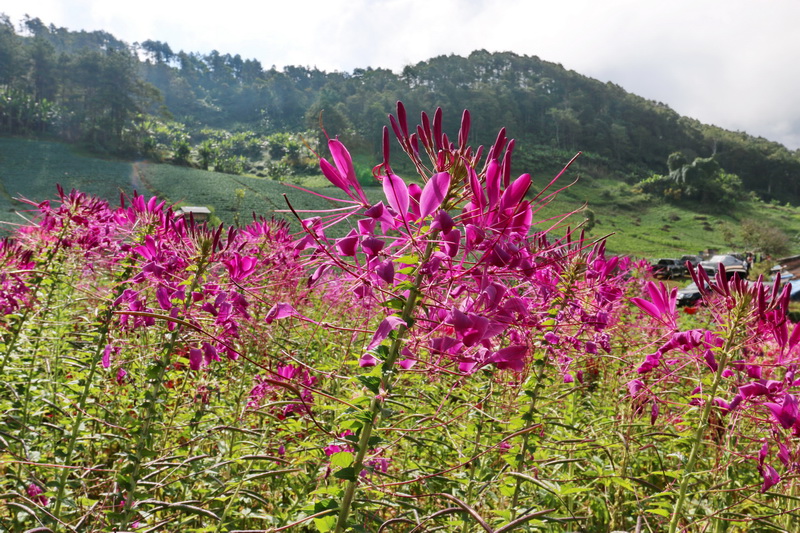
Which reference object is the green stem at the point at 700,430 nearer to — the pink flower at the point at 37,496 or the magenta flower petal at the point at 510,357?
the magenta flower petal at the point at 510,357

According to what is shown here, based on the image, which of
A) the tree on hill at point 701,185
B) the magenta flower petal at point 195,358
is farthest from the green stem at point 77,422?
the tree on hill at point 701,185

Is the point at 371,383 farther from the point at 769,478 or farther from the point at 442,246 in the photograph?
the point at 769,478

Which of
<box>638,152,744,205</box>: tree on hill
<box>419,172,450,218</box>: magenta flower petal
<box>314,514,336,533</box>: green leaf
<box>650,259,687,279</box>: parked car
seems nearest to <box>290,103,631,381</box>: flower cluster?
<box>419,172,450,218</box>: magenta flower petal

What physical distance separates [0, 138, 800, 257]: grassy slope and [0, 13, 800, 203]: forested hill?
874cm

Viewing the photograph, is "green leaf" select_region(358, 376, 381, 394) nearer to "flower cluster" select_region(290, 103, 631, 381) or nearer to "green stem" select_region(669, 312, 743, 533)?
"flower cluster" select_region(290, 103, 631, 381)

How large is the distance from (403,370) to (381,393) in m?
0.20

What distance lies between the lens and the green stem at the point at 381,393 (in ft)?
3.96

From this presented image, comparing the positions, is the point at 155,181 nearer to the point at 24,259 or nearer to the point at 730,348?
the point at 24,259

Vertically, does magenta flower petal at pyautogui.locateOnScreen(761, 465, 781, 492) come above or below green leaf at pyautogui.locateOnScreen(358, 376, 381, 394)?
below

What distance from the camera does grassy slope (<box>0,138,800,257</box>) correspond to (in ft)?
122

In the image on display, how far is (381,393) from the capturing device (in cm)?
120

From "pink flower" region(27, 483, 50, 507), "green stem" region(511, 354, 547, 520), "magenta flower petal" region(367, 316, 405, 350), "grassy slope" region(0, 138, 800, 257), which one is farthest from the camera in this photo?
"grassy slope" region(0, 138, 800, 257)

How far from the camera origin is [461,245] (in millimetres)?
1252

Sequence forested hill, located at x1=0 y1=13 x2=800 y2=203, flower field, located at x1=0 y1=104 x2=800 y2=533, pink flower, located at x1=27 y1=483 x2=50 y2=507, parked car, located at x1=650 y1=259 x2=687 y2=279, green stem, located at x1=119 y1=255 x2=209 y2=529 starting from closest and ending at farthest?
flower field, located at x1=0 y1=104 x2=800 y2=533
green stem, located at x1=119 y1=255 x2=209 y2=529
pink flower, located at x1=27 y1=483 x2=50 y2=507
parked car, located at x1=650 y1=259 x2=687 y2=279
forested hill, located at x1=0 y1=13 x2=800 y2=203
